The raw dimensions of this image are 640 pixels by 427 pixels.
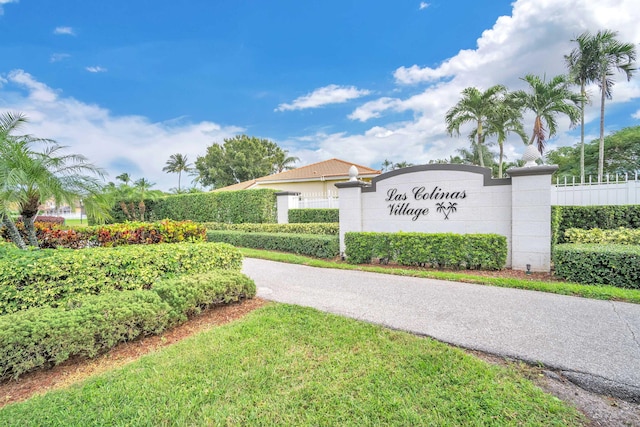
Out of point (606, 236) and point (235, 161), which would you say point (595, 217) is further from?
point (235, 161)

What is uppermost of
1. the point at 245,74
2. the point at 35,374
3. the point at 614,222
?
the point at 245,74

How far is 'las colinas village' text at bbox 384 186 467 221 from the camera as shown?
7.69m

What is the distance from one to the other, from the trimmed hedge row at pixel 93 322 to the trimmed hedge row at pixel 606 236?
8.49 m

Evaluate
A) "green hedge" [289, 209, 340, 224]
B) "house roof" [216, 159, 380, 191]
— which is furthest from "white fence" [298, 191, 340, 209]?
"house roof" [216, 159, 380, 191]

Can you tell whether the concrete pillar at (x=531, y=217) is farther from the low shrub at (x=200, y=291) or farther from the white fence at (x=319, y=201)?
the white fence at (x=319, y=201)

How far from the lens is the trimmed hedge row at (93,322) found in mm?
2865

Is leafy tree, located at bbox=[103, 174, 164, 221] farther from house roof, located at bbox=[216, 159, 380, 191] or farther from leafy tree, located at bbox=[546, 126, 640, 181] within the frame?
leafy tree, located at bbox=[546, 126, 640, 181]

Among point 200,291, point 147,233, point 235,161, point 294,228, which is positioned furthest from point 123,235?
point 235,161

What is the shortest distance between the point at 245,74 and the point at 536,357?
38.5 ft

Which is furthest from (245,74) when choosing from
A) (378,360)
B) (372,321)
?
(378,360)

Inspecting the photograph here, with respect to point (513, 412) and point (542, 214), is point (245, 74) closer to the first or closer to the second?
point (542, 214)

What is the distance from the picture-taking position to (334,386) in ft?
8.34

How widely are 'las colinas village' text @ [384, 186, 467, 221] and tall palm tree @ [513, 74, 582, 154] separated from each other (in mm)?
14479

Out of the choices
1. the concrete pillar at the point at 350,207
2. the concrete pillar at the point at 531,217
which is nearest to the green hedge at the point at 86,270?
the concrete pillar at the point at 350,207
